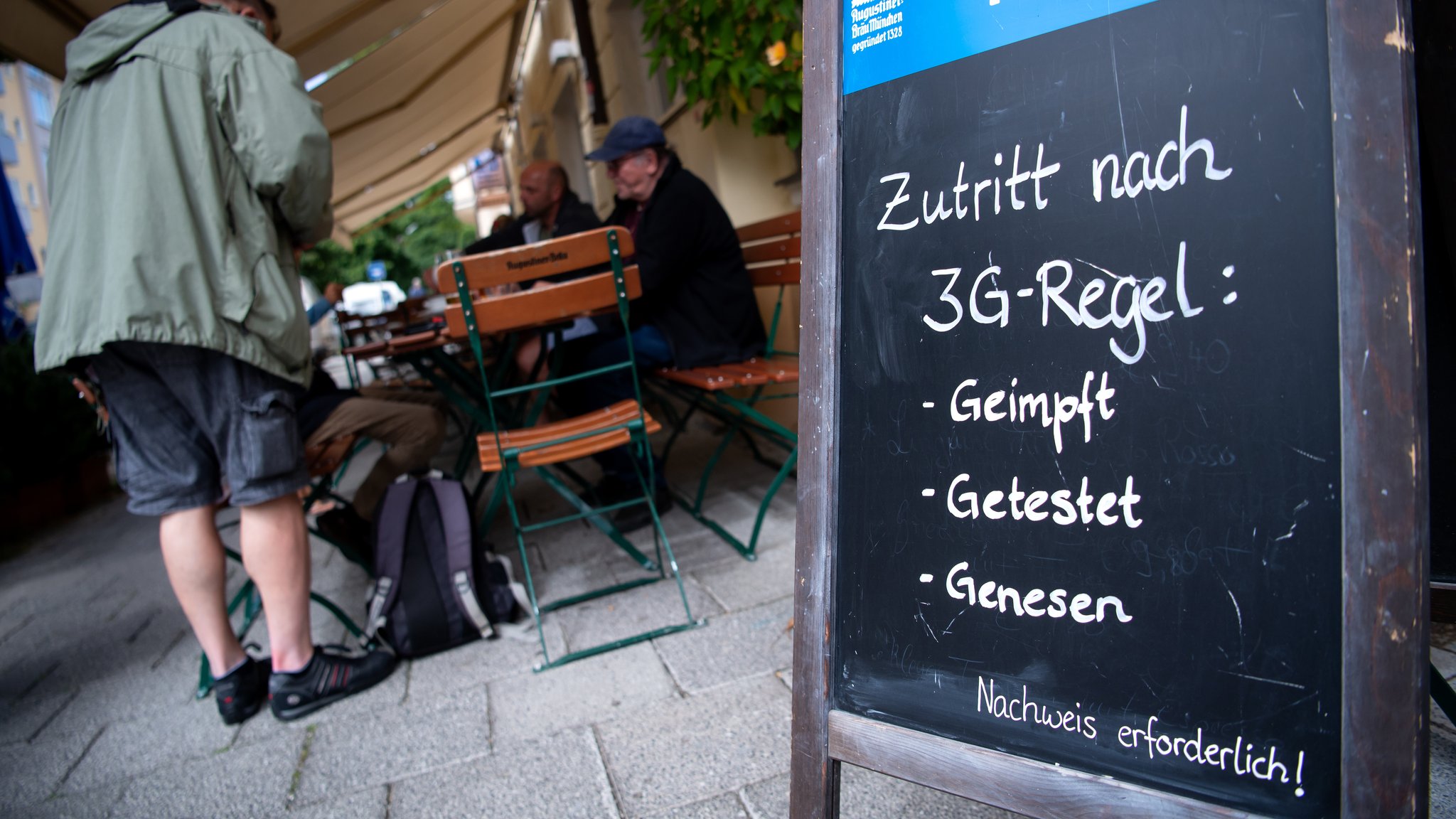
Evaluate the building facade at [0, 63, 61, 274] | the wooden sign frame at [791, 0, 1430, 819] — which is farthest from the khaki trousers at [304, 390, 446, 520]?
the building facade at [0, 63, 61, 274]

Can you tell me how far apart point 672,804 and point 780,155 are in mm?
3704

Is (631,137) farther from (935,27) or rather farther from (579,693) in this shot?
(935,27)

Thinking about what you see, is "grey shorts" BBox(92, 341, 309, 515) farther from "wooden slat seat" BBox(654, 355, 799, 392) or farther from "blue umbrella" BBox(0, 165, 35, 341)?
"blue umbrella" BBox(0, 165, 35, 341)

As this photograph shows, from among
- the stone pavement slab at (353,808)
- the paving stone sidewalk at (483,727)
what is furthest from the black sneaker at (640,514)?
the stone pavement slab at (353,808)

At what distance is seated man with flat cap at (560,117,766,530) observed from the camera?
3.24 meters

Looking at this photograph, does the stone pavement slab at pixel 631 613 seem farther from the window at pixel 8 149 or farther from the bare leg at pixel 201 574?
the window at pixel 8 149

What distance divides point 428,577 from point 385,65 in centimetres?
541

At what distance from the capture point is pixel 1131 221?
1008 millimetres

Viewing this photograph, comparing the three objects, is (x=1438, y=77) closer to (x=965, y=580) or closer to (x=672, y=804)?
(x=965, y=580)

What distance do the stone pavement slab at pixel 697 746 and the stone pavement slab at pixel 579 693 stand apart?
8 centimetres

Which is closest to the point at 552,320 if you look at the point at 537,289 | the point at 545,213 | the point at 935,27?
the point at 537,289

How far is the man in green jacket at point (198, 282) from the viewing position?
1.94 metres

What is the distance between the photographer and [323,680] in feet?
7.45

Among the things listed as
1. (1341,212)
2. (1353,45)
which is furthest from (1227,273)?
(1353,45)
